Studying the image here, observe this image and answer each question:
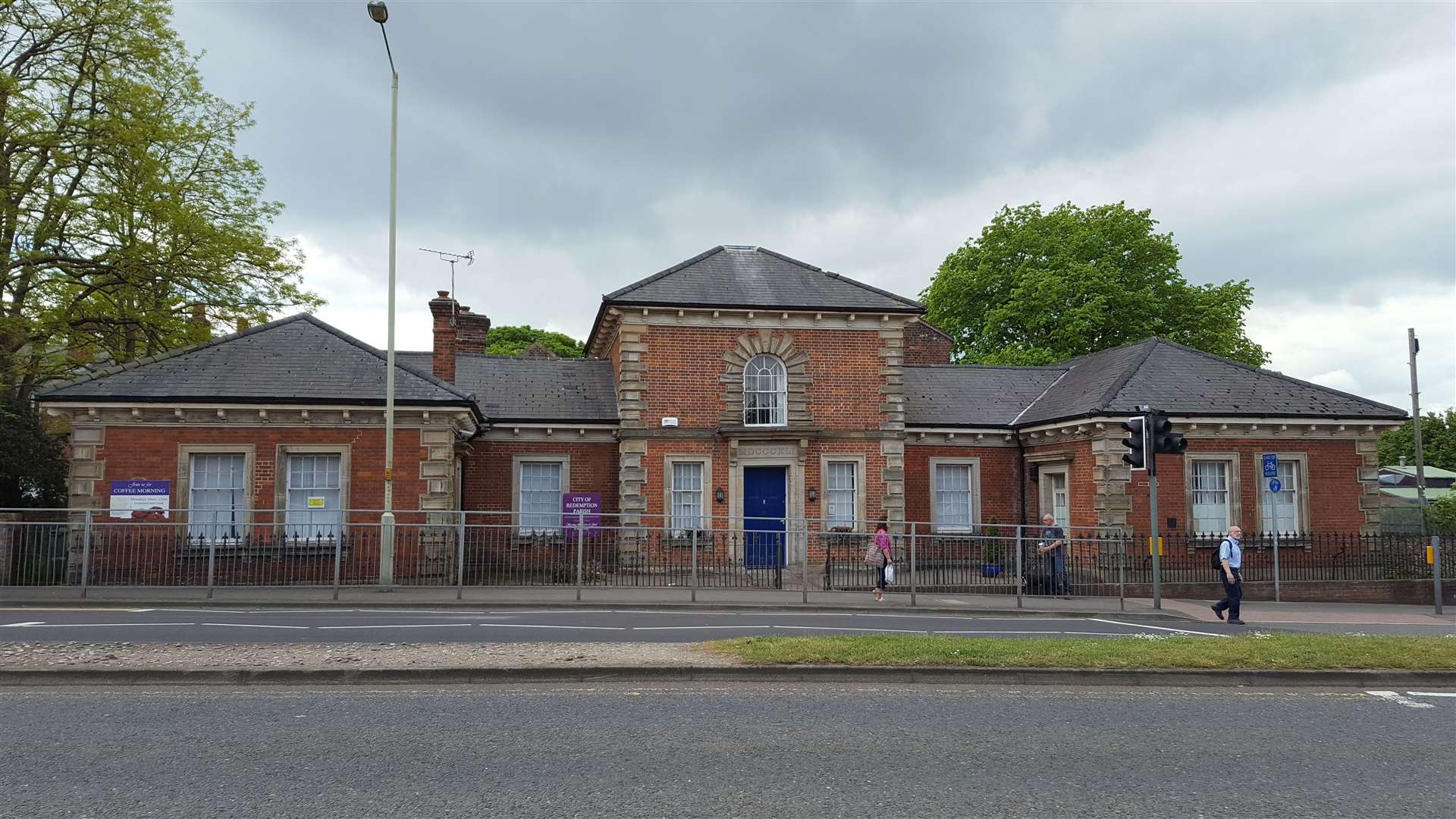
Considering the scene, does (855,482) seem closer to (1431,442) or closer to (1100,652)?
(1100,652)

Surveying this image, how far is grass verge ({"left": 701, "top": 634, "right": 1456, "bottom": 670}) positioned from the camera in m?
9.27

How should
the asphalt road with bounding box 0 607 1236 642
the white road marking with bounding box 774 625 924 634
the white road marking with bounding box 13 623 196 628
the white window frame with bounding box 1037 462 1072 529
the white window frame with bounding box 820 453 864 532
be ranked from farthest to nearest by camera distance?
the white window frame with bounding box 1037 462 1072 529 < the white window frame with bounding box 820 453 864 532 < the white road marking with bounding box 774 625 924 634 < the white road marking with bounding box 13 623 196 628 < the asphalt road with bounding box 0 607 1236 642

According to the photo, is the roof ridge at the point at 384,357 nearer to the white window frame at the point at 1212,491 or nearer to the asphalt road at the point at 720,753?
the asphalt road at the point at 720,753

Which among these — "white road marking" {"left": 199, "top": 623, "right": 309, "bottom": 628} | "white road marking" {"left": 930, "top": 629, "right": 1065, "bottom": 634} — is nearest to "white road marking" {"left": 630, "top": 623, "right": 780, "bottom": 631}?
"white road marking" {"left": 930, "top": 629, "right": 1065, "bottom": 634}

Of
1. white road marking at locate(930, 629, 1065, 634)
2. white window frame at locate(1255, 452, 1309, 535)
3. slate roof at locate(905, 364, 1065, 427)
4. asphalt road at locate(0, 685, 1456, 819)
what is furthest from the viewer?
slate roof at locate(905, 364, 1065, 427)

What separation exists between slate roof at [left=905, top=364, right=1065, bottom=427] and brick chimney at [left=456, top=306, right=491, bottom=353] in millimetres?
14524

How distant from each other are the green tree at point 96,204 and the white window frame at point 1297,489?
90.6ft

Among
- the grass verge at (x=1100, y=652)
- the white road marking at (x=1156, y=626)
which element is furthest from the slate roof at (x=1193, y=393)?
the grass verge at (x=1100, y=652)

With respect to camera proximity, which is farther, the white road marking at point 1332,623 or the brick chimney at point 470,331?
the brick chimney at point 470,331

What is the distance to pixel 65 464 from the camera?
819 inches

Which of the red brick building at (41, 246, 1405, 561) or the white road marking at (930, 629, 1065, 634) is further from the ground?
the red brick building at (41, 246, 1405, 561)

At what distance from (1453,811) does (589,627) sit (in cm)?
950

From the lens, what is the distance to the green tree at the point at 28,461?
62.0ft

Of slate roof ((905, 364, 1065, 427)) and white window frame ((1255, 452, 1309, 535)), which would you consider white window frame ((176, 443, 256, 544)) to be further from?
white window frame ((1255, 452, 1309, 535))
